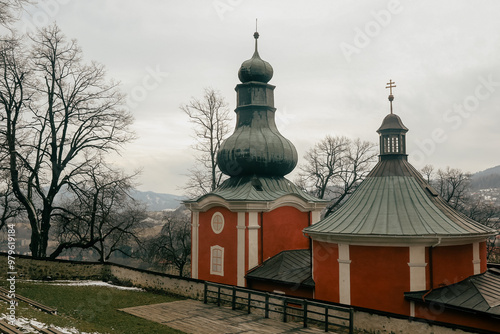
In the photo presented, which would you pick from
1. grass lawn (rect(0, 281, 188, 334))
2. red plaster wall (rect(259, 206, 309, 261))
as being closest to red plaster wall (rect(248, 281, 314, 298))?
red plaster wall (rect(259, 206, 309, 261))

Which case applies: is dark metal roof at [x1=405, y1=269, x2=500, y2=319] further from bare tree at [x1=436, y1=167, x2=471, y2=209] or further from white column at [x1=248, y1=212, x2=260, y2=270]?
bare tree at [x1=436, y1=167, x2=471, y2=209]

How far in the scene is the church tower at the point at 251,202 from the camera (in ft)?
54.9

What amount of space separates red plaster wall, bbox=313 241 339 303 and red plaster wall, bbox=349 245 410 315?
24.3 inches

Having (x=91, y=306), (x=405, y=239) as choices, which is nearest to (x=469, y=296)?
(x=405, y=239)

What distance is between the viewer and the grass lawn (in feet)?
33.8

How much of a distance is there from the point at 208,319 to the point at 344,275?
448cm

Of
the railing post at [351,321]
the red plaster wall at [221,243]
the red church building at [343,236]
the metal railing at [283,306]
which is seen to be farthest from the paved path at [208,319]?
the red plaster wall at [221,243]

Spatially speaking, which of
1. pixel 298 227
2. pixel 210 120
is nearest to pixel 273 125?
pixel 298 227

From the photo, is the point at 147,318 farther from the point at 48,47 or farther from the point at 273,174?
the point at 48,47

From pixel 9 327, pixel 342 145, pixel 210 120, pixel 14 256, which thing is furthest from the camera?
pixel 342 145

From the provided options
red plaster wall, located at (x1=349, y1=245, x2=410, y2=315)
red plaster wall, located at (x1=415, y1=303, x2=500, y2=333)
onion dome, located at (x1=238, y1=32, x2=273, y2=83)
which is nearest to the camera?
red plaster wall, located at (x1=415, y1=303, x2=500, y2=333)

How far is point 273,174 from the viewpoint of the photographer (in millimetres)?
19359

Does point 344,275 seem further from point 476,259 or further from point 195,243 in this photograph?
point 195,243

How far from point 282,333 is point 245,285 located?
593 centimetres
